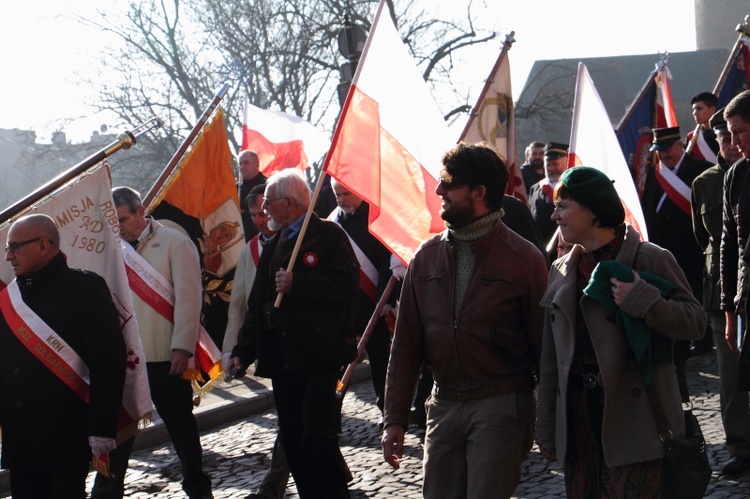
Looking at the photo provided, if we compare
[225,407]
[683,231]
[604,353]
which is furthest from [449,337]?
[225,407]

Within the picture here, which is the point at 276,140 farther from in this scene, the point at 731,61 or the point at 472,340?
the point at 472,340

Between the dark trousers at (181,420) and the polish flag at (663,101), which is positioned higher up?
the polish flag at (663,101)

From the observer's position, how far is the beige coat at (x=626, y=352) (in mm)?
3787

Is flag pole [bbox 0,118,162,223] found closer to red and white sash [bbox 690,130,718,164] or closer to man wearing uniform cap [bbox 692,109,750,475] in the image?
man wearing uniform cap [bbox 692,109,750,475]

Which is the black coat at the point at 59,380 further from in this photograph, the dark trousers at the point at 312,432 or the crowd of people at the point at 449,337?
the dark trousers at the point at 312,432

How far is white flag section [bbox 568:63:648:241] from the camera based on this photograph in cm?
588

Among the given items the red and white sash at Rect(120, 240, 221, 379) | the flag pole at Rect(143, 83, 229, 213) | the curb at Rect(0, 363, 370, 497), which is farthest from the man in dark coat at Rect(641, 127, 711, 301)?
the red and white sash at Rect(120, 240, 221, 379)

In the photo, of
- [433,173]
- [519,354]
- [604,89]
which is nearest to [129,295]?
[433,173]

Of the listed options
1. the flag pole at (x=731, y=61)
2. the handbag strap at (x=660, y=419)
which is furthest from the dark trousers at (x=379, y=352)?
the handbag strap at (x=660, y=419)

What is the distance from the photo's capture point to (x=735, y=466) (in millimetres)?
6230

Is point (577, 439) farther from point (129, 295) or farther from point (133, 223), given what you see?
point (133, 223)

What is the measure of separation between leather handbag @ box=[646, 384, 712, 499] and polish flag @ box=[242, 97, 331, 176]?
9707 millimetres

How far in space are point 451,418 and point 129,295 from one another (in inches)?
81.2

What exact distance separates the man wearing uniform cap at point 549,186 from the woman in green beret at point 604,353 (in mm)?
6228
